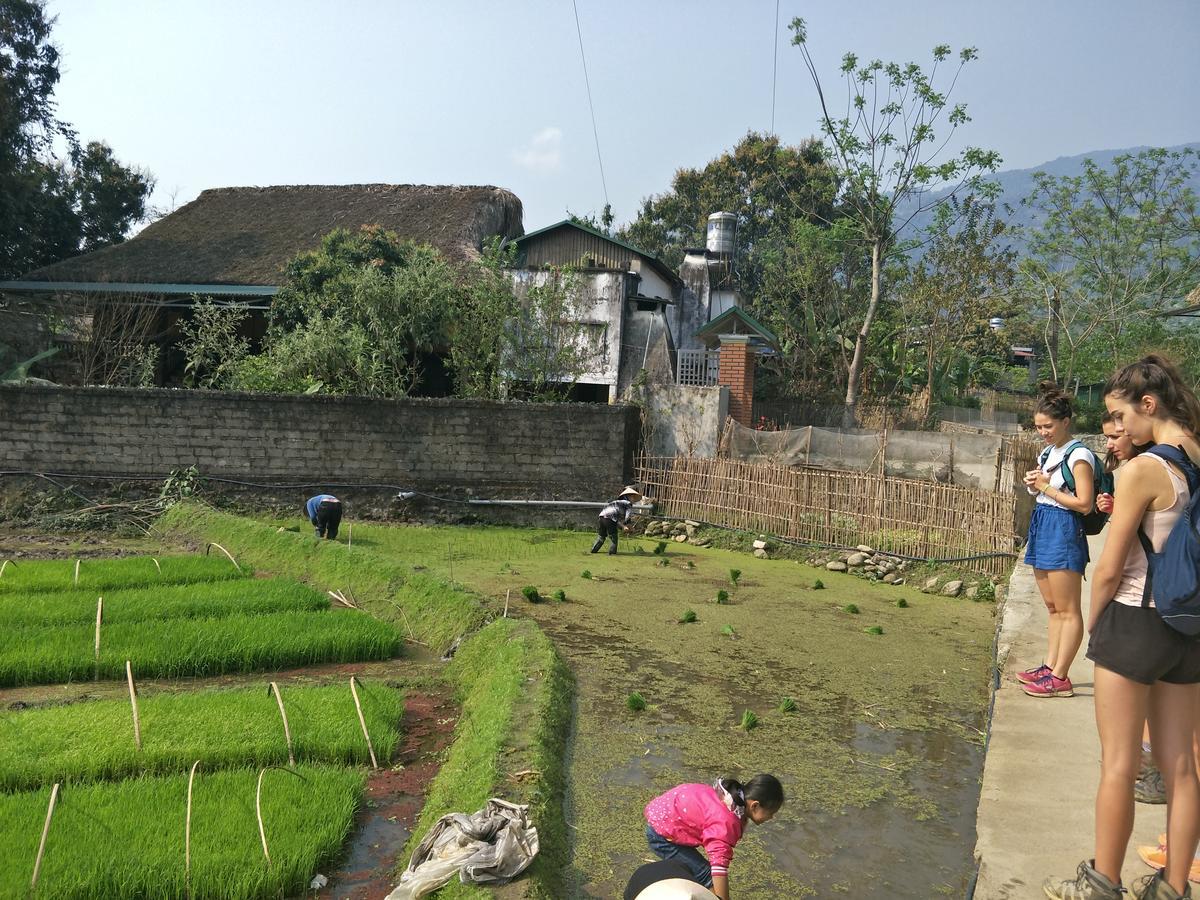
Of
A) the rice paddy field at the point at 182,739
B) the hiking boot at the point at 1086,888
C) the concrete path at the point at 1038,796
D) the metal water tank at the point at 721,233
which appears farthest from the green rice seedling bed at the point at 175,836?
the metal water tank at the point at 721,233

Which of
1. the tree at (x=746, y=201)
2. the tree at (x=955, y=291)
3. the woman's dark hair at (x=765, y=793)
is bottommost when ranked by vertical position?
the woman's dark hair at (x=765, y=793)

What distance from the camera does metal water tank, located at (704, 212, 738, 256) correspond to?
2602 centimetres

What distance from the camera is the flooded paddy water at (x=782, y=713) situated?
14.2 ft

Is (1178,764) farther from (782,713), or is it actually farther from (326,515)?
(326,515)

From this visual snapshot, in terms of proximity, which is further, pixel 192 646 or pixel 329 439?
pixel 329 439

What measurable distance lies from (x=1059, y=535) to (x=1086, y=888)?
2.63 m

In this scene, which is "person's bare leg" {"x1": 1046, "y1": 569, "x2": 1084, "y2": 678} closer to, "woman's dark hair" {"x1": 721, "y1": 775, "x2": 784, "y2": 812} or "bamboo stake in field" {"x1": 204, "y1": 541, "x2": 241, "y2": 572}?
"woman's dark hair" {"x1": 721, "y1": 775, "x2": 784, "y2": 812}

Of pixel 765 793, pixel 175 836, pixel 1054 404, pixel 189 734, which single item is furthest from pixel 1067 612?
pixel 189 734

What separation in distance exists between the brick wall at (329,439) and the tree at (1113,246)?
17.6 metres

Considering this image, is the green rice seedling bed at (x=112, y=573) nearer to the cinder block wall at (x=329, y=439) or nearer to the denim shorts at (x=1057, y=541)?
the cinder block wall at (x=329, y=439)

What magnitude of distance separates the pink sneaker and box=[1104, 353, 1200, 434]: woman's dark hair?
2.64 metres

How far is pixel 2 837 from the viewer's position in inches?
155

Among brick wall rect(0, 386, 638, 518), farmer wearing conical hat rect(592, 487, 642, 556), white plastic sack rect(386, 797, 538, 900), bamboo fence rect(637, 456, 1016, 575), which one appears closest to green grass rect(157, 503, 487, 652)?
farmer wearing conical hat rect(592, 487, 642, 556)

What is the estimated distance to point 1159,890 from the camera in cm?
298
